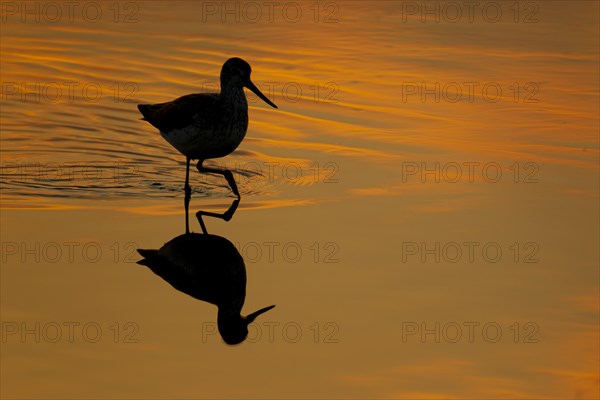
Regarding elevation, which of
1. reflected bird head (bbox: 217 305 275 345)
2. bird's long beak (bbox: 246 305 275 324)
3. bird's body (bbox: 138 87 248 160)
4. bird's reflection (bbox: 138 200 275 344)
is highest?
bird's body (bbox: 138 87 248 160)

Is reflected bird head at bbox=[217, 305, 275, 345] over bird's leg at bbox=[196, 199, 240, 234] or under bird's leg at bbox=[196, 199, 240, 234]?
under

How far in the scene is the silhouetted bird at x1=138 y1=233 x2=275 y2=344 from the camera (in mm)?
9742

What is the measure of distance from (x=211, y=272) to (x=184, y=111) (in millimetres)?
3148

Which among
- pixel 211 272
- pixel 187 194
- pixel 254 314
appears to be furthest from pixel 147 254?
pixel 187 194

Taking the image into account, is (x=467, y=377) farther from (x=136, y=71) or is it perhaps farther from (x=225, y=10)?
(x=225, y=10)

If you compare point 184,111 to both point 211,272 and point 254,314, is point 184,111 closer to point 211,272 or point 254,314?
point 211,272

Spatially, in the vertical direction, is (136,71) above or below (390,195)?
above

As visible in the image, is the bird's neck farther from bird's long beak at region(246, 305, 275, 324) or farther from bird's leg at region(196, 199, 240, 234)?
bird's long beak at region(246, 305, 275, 324)

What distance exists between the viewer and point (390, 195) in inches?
511

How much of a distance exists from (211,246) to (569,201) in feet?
11.8

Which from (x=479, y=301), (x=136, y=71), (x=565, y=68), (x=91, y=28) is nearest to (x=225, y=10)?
(x=91, y=28)

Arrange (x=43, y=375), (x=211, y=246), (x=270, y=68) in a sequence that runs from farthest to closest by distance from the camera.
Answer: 1. (x=270, y=68)
2. (x=211, y=246)
3. (x=43, y=375)

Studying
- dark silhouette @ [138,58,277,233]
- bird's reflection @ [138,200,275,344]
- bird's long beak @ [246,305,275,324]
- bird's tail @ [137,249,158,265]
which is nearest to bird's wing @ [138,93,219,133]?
dark silhouette @ [138,58,277,233]

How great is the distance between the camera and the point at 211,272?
420 inches
